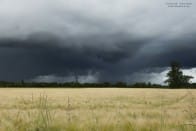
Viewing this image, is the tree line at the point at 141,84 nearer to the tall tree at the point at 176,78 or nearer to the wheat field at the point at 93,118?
the tall tree at the point at 176,78

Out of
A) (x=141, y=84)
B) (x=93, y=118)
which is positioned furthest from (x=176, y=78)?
Result: (x=93, y=118)

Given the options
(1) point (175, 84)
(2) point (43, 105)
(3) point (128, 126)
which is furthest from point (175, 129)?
(1) point (175, 84)

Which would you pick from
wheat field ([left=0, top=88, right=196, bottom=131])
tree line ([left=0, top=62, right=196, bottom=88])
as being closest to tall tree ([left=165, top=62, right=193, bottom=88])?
tree line ([left=0, top=62, right=196, bottom=88])

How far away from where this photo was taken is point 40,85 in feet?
429

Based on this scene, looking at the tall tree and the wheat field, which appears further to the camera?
the tall tree

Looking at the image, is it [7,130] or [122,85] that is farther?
[122,85]

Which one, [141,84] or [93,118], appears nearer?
[93,118]

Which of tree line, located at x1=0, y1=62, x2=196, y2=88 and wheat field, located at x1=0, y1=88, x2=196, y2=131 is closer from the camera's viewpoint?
wheat field, located at x1=0, y1=88, x2=196, y2=131

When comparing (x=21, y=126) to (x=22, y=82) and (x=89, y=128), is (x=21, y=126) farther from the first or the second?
(x=22, y=82)

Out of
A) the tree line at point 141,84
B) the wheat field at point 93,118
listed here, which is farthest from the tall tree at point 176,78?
the wheat field at point 93,118

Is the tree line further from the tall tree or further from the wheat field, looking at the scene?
the wheat field

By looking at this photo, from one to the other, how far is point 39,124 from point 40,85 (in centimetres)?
12774

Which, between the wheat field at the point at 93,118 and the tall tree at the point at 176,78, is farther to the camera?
the tall tree at the point at 176,78

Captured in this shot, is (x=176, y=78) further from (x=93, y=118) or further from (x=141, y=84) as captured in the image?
(x=93, y=118)
